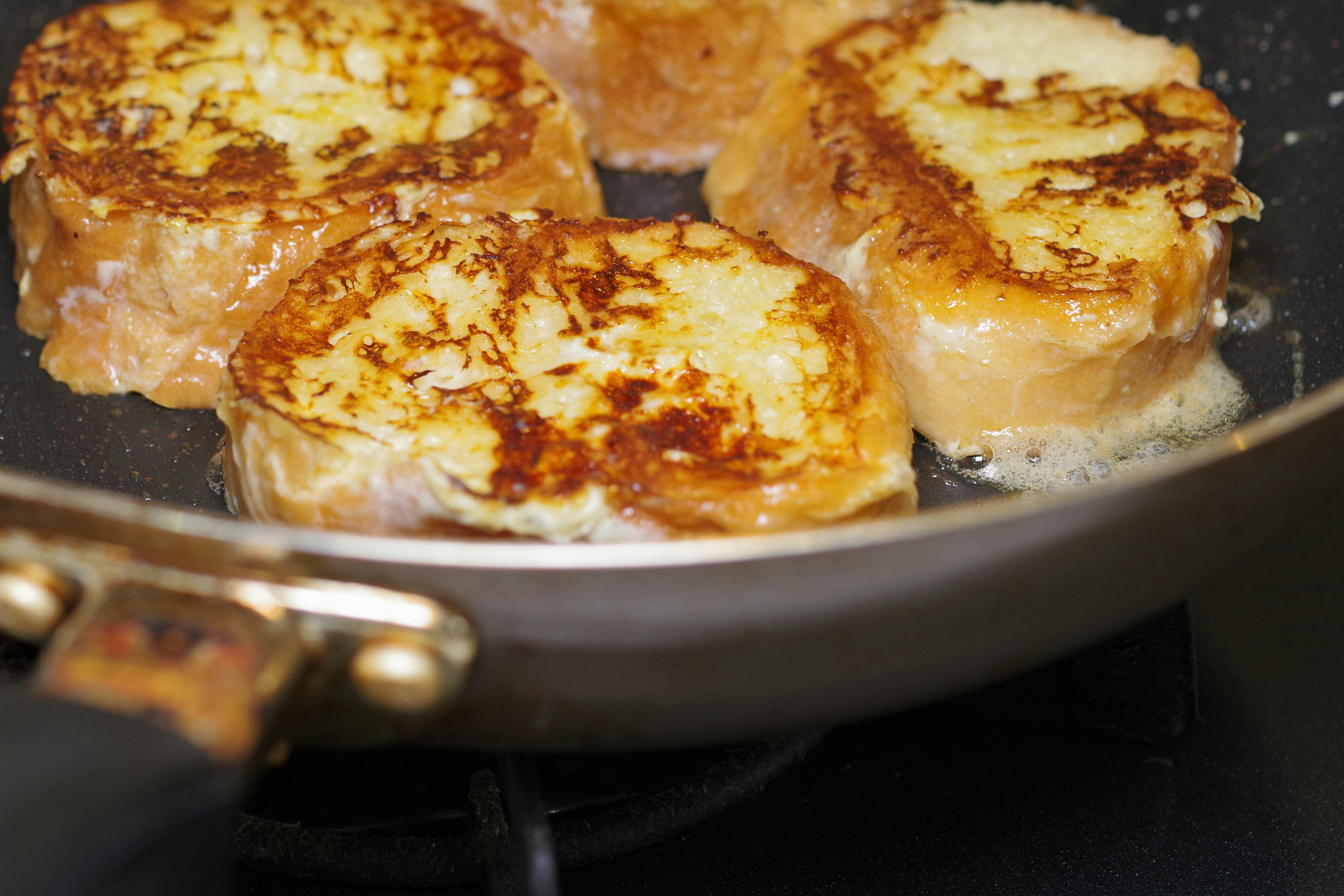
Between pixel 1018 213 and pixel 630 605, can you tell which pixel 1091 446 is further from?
pixel 630 605

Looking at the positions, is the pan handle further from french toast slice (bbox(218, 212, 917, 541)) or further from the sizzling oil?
the sizzling oil

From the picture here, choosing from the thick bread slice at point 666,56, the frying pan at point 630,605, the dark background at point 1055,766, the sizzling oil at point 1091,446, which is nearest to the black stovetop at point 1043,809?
the dark background at point 1055,766

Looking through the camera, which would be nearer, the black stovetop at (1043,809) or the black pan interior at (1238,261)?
the black stovetop at (1043,809)

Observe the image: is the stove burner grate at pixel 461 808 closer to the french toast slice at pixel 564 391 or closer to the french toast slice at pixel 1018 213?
the french toast slice at pixel 564 391

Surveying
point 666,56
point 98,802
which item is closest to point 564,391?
→ point 98,802

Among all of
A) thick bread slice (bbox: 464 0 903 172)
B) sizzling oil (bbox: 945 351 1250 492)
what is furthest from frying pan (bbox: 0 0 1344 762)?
thick bread slice (bbox: 464 0 903 172)

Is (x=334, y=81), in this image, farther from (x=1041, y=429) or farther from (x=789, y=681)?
(x=789, y=681)
